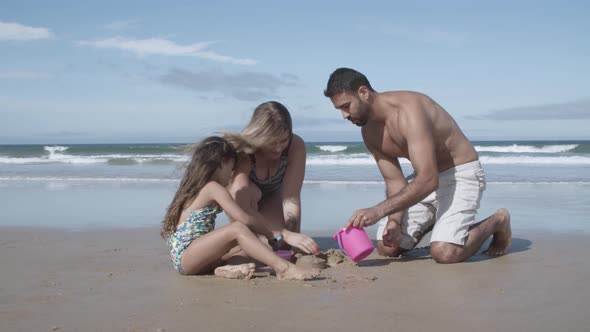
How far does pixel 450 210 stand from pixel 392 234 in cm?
52

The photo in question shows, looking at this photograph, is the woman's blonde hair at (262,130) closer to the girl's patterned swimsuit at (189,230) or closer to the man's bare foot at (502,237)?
the girl's patterned swimsuit at (189,230)

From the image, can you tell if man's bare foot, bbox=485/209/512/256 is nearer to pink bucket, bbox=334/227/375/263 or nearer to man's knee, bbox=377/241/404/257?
man's knee, bbox=377/241/404/257

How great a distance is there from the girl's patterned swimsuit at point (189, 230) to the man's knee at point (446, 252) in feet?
5.89

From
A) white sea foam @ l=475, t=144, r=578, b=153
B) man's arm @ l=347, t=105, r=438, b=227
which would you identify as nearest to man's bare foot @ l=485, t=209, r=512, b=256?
man's arm @ l=347, t=105, r=438, b=227

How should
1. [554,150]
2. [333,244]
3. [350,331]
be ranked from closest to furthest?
[350,331] → [333,244] → [554,150]

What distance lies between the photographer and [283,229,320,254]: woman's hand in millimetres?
4352

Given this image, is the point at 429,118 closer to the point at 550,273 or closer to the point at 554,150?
the point at 550,273

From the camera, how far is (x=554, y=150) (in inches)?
1329

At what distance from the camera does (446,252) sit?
4.70 meters

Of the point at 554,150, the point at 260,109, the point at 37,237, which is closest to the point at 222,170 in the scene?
the point at 260,109

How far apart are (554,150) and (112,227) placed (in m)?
31.8

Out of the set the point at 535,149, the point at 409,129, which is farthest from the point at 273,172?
the point at 535,149

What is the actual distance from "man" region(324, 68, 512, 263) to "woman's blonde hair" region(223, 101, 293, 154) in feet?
1.38

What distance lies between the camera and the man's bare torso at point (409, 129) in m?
4.69
